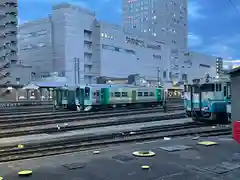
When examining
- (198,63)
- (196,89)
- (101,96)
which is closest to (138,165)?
(196,89)

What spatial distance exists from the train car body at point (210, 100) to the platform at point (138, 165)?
6.98 m

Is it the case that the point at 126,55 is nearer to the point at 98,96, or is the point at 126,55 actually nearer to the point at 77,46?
the point at 77,46

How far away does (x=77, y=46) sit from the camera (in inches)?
3039

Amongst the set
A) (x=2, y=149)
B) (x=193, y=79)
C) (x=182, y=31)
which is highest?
(x=182, y=31)

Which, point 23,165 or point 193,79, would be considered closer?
point 23,165

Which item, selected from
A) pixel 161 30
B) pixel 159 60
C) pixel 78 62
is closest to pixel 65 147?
pixel 78 62

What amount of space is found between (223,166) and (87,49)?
75906mm

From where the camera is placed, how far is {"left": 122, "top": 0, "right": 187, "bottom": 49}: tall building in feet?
400

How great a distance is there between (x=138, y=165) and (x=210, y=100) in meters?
10.5

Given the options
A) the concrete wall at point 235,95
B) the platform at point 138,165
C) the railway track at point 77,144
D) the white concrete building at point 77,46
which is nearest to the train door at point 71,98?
the railway track at point 77,144

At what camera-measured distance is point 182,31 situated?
131625 mm

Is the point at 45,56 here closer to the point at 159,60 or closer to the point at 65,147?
the point at 159,60

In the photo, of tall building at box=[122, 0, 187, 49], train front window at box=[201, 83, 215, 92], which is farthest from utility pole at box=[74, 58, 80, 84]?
train front window at box=[201, 83, 215, 92]

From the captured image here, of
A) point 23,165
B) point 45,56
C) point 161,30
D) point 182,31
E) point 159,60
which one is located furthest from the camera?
point 182,31
